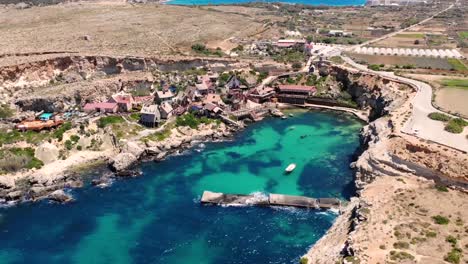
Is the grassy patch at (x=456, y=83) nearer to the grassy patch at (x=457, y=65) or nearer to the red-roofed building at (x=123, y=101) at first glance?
the grassy patch at (x=457, y=65)

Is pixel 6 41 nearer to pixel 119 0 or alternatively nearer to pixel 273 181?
pixel 273 181

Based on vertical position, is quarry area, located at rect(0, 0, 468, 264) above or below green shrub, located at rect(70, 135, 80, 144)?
above

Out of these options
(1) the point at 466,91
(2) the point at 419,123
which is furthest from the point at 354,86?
(2) the point at 419,123

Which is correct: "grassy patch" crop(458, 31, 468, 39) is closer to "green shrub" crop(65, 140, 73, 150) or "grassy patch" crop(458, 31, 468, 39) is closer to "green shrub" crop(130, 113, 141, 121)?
"green shrub" crop(130, 113, 141, 121)

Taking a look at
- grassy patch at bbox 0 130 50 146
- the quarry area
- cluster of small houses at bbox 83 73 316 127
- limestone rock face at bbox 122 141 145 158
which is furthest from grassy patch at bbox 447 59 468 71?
grassy patch at bbox 0 130 50 146

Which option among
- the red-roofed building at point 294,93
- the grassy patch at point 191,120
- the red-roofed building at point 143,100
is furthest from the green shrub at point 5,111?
the red-roofed building at point 294,93
